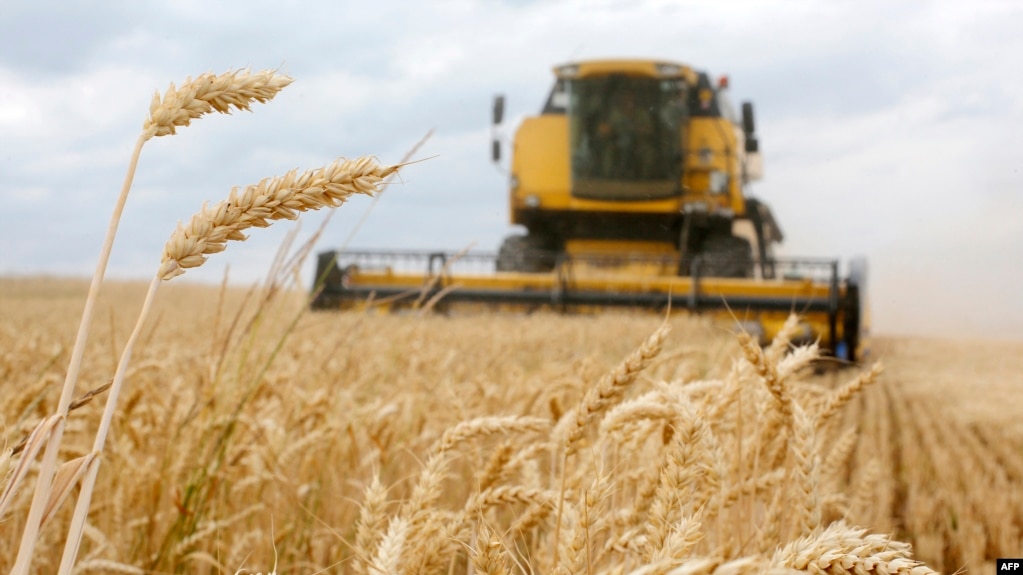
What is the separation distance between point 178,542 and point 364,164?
1396 mm

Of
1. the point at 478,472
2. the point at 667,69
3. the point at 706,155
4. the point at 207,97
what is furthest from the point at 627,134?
the point at 207,97

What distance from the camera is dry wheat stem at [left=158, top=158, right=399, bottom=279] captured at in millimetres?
600

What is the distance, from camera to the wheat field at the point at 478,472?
0.93m

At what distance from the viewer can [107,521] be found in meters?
1.97

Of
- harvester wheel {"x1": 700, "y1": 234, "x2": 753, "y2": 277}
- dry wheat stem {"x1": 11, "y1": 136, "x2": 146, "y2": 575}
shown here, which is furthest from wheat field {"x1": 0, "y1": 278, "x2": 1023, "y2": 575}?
harvester wheel {"x1": 700, "y1": 234, "x2": 753, "y2": 277}

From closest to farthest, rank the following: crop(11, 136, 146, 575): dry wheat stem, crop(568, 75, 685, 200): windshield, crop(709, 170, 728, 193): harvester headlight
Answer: crop(11, 136, 146, 575): dry wheat stem
crop(568, 75, 685, 200): windshield
crop(709, 170, 728, 193): harvester headlight

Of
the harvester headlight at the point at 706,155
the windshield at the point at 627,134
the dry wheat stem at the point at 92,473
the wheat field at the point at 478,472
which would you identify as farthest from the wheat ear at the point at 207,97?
the harvester headlight at the point at 706,155

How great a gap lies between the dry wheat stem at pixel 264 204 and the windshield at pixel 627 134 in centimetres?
1023

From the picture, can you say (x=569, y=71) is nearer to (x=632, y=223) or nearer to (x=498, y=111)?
(x=498, y=111)

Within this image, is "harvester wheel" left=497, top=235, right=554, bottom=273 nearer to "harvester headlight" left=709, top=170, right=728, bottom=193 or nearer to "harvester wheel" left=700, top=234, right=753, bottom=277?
"harvester wheel" left=700, top=234, right=753, bottom=277

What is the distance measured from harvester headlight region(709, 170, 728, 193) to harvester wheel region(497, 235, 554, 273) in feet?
7.12

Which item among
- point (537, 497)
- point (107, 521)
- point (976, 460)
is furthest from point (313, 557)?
point (976, 460)

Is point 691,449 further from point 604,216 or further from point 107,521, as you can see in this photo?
point 604,216

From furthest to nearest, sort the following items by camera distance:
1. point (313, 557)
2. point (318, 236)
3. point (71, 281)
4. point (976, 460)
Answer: point (71, 281)
point (976, 460)
point (318, 236)
point (313, 557)
